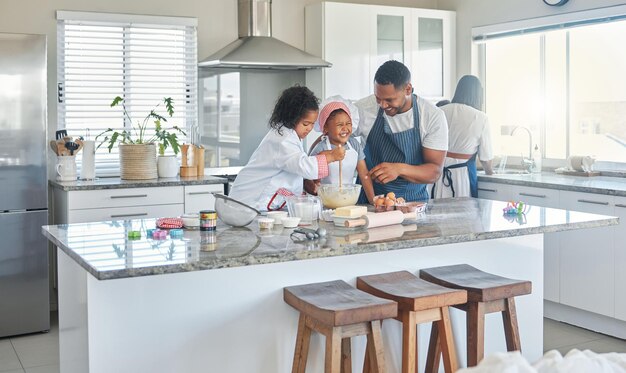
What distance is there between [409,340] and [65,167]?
3126 millimetres

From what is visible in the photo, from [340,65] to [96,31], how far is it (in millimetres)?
1819

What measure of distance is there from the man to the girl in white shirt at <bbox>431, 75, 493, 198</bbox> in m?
1.11

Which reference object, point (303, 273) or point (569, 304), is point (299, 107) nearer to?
point (303, 273)

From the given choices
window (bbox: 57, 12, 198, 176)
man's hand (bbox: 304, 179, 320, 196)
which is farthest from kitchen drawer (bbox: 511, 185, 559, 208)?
window (bbox: 57, 12, 198, 176)

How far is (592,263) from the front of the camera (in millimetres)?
4859

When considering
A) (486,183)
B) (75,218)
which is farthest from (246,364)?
(486,183)

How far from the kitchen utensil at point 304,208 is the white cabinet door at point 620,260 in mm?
2223

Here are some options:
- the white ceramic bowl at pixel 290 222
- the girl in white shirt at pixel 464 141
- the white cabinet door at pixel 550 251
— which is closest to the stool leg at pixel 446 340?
the white ceramic bowl at pixel 290 222

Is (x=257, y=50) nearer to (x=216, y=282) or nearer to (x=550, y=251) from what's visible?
(x=550, y=251)

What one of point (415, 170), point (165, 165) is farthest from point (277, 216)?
point (165, 165)

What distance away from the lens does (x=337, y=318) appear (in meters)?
2.62

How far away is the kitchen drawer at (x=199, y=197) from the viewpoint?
531cm

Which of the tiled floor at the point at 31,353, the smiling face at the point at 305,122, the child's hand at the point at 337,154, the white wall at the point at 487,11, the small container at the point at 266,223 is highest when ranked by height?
the white wall at the point at 487,11

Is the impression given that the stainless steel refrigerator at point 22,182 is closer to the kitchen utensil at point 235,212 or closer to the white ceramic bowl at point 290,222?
the kitchen utensil at point 235,212
